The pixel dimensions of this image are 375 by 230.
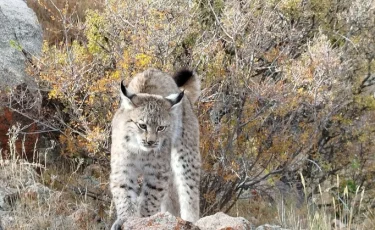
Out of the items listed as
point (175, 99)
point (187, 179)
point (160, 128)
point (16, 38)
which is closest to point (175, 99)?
point (175, 99)

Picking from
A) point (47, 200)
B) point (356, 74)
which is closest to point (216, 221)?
point (47, 200)

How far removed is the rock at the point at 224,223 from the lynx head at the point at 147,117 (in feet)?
4.85

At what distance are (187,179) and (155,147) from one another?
0.71 m

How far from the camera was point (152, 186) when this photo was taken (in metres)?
6.72

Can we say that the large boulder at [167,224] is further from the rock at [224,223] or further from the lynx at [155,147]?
the lynx at [155,147]

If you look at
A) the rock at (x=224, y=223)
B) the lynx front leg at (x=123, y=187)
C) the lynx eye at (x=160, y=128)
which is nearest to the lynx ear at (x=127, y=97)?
the lynx eye at (x=160, y=128)

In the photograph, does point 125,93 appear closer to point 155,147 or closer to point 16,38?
point 155,147

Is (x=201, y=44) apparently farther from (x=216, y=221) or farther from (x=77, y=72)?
(x=216, y=221)

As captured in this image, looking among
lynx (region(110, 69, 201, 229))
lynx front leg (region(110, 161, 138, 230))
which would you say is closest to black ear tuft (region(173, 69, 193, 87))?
lynx (region(110, 69, 201, 229))

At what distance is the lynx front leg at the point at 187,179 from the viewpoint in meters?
6.91

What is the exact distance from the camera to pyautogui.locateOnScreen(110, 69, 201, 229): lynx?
648 centimetres

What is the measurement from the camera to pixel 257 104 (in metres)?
8.05

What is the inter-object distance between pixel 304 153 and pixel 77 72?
309cm

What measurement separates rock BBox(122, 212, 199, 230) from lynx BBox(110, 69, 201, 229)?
1.62 metres
